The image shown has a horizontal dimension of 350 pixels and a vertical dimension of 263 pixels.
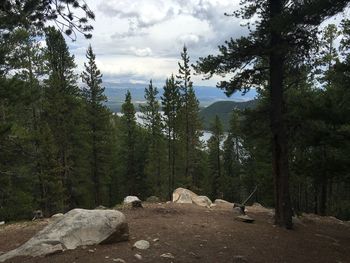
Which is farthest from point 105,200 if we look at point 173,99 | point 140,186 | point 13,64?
point 13,64

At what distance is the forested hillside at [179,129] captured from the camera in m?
13.3

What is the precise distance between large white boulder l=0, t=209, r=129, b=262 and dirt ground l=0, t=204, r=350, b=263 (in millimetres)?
227

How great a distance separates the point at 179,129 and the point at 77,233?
3181cm

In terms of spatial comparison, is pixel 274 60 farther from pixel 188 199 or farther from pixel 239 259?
pixel 188 199

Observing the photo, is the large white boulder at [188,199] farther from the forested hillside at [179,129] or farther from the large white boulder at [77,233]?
the large white boulder at [77,233]

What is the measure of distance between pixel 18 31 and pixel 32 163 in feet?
36.1

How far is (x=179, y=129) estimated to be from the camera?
135ft

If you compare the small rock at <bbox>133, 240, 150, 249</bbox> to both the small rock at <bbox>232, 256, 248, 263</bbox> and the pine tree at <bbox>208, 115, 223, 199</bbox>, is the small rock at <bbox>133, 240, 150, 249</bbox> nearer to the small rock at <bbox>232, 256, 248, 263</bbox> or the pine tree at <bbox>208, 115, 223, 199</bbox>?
the small rock at <bbox>232, 256, 248, 263</bbox>

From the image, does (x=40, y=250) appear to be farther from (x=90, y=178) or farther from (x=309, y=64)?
(x=90, y=178)

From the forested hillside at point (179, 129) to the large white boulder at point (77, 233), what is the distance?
4235 millimetres

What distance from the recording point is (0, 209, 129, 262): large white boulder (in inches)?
365

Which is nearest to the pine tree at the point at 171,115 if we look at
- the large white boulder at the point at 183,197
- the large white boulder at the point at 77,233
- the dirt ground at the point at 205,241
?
the large white boulder at the point at 183,197

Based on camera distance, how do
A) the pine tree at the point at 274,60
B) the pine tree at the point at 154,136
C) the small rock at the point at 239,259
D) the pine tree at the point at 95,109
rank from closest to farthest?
the small rock at the point at 239,259, the pine tree at the point at 274,60, the pine tree at the point at 95,109, the pine tree at the point at 154,136

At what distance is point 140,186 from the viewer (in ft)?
152
